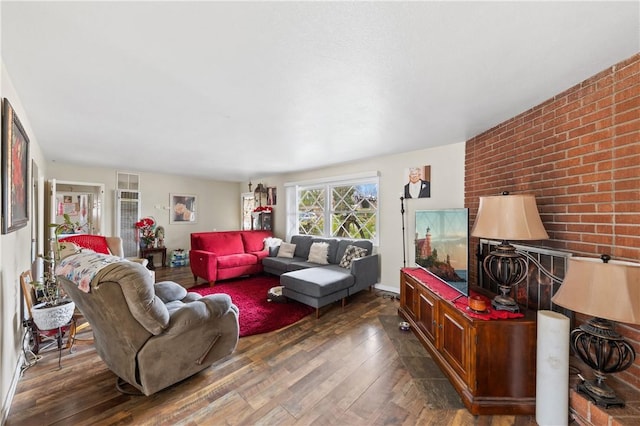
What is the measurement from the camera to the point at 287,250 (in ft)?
16.4

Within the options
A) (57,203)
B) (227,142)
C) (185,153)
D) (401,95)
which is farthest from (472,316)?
(57,203)

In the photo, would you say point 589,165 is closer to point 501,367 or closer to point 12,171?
point 501,367

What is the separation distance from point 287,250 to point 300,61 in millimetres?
3954

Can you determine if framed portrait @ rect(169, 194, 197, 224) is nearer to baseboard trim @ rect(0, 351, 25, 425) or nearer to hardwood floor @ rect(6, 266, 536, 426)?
hardwood floor @ rect(6, 266, 536, 426)

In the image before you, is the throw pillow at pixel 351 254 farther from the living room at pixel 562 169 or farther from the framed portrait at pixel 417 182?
the living room at pixel 562 169

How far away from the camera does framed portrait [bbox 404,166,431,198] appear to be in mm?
3586

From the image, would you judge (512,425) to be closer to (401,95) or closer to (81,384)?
(401,95)

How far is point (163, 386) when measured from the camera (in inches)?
66.9

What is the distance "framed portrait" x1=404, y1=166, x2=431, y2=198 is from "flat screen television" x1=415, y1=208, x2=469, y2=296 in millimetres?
Answer: 818

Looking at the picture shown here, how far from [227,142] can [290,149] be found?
2.80 feet

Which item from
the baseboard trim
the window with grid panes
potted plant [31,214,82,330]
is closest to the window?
the window with grid panes

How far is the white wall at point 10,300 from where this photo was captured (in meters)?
1.53

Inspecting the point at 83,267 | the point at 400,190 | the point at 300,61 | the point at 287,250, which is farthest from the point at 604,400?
the point at 287,250

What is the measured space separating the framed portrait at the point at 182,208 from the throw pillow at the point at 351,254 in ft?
15.0
